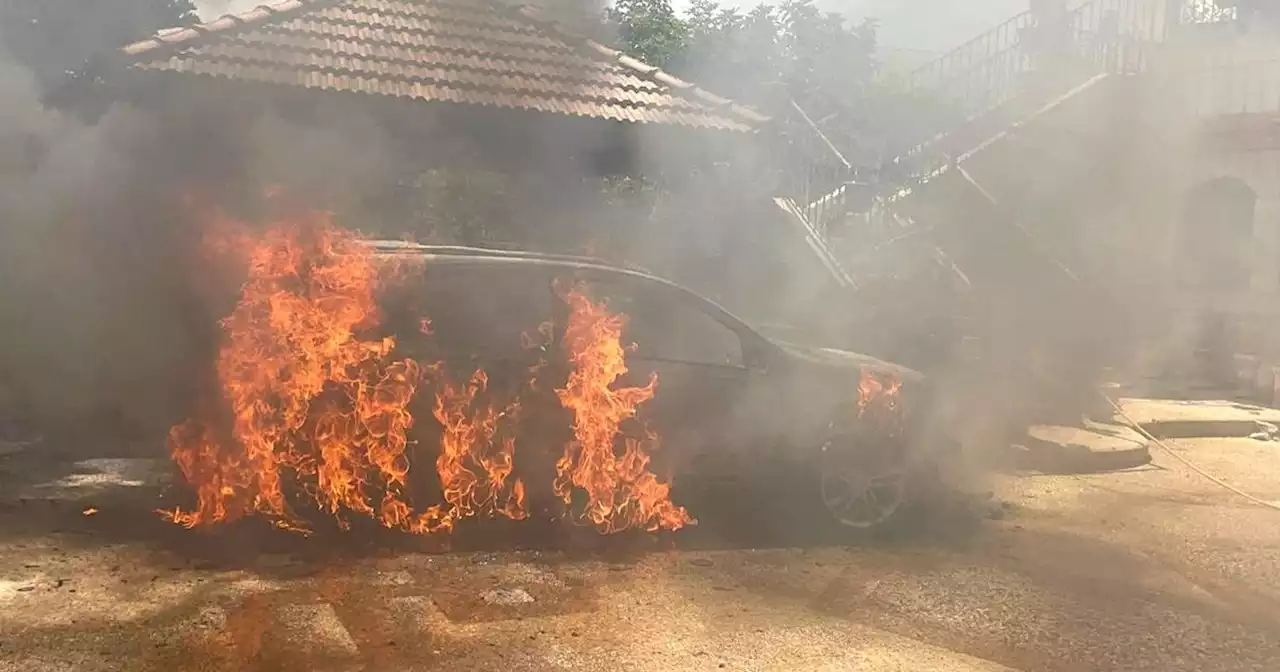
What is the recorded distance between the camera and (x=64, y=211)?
8109 millimetres

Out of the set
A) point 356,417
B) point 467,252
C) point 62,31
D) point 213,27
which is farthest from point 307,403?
point 62,31

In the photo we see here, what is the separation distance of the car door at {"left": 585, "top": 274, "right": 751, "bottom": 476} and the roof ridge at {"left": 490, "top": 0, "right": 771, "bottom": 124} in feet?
16.1

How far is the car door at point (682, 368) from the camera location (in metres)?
5.85

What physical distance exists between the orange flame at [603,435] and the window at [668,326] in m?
0.11

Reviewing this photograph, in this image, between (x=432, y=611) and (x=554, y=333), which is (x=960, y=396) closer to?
(x=554, y=333)

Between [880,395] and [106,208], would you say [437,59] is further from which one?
[880,395]

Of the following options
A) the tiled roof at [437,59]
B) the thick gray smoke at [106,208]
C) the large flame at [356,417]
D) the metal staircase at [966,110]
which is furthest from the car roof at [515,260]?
the metal staircase at [966,110]

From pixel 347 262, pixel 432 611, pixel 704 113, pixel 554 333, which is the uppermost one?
pixel 704 113

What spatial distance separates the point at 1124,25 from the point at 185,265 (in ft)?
46.1

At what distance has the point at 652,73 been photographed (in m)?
10.6

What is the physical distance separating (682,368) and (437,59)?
5207 mm

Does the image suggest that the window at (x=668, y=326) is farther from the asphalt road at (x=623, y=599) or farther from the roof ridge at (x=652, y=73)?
the roof ridge at (x=652, y=73)

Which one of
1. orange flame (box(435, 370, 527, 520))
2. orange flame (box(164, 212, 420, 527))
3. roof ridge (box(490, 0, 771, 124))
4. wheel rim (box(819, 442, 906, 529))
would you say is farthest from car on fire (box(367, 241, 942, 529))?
roof ridge (box(490, 0, 771, 124))

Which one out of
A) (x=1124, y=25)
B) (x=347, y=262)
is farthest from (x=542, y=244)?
(x=1124, y=25)
